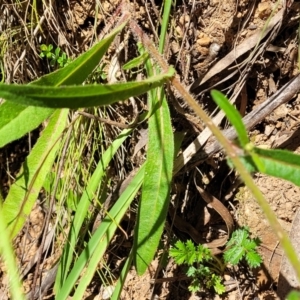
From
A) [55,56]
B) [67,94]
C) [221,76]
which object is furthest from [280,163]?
[55,56]

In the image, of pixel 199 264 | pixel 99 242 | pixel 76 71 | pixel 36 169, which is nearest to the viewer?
pixel 76 71

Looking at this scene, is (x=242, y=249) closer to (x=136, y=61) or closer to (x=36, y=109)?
(x=136, y=61)

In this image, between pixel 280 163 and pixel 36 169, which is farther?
pixel 36 169

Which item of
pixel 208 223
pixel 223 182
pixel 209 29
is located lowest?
pixel 208 223

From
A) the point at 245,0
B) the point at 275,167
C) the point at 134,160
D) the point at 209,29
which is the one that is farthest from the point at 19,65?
the point at 275,167

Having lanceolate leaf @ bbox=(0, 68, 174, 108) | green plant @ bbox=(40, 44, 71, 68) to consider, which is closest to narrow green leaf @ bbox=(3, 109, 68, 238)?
green plant @ bbox=(40, 44, 71, 68)

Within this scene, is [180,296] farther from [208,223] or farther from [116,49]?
[116,49]

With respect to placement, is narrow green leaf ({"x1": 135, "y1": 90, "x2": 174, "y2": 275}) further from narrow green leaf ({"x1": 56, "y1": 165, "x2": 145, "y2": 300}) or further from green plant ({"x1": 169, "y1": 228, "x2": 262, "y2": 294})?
green plant ({"x1": 169, "y1": 228, "x2": 262, "y2": 294})
